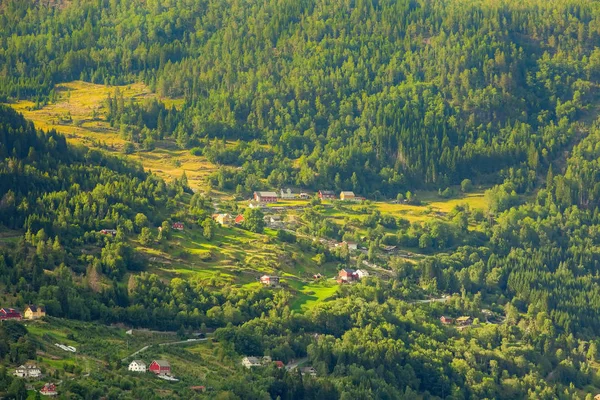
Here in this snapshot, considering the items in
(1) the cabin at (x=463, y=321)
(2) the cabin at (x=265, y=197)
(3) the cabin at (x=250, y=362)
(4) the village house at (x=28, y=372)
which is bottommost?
(2) the cabin at (x=265, y=197)

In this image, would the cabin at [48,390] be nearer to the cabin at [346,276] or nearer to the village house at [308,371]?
the village house at [308,371]

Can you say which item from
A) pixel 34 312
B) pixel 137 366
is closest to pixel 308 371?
pixel 137 366

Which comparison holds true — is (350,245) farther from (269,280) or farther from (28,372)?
(28,372)

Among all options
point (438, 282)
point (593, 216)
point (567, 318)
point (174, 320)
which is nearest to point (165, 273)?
point (174, 320)

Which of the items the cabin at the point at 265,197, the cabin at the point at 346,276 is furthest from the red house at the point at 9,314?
the cabin at the point at 265,197

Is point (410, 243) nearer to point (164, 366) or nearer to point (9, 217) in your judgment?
point (9, 217)

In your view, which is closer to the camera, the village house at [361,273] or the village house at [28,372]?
the village house at [28,372]

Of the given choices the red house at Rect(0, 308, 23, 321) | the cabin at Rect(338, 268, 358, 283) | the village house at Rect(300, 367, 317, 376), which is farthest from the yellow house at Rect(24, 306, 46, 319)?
the cabin at Rect(338, 268, 358, 283)
